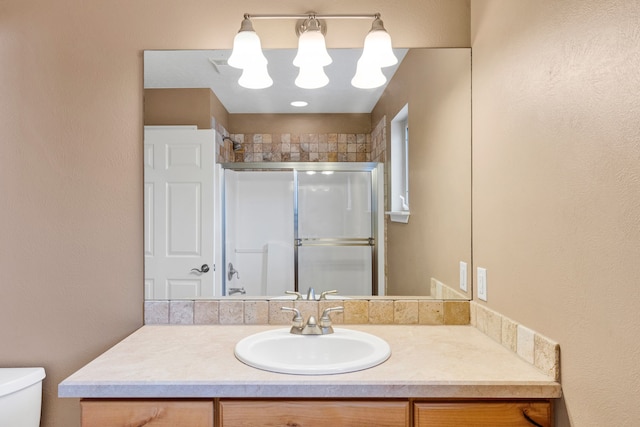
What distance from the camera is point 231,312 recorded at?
161 centimetres

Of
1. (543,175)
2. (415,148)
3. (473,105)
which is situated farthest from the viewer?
(415,148)

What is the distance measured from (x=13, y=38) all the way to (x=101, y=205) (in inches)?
29.7

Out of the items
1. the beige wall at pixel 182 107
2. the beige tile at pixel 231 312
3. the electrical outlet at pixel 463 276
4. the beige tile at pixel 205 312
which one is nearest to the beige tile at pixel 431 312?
the electrical outlet at pixel 463 276

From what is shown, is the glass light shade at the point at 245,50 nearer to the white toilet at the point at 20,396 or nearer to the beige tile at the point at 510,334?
the beige tile at the point at 510,334

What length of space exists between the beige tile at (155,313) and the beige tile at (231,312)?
22cm

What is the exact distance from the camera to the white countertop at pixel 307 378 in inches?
40.8

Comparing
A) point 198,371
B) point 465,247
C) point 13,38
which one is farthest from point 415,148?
point 13,38

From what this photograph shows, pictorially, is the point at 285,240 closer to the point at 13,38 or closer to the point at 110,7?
the point at 110,7

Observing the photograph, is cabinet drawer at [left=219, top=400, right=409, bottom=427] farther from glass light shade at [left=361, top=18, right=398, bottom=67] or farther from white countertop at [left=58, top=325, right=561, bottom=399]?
glass light shade at [left=361, top=18, right=398, bottom=67]

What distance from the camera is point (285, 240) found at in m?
1.82

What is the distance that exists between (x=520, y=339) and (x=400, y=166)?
33.0 inches

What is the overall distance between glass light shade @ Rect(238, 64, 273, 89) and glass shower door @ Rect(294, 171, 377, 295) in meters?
0.44

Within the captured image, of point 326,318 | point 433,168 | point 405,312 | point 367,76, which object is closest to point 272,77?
point 367,76

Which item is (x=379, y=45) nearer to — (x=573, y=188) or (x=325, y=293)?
(x=573, y=188)
